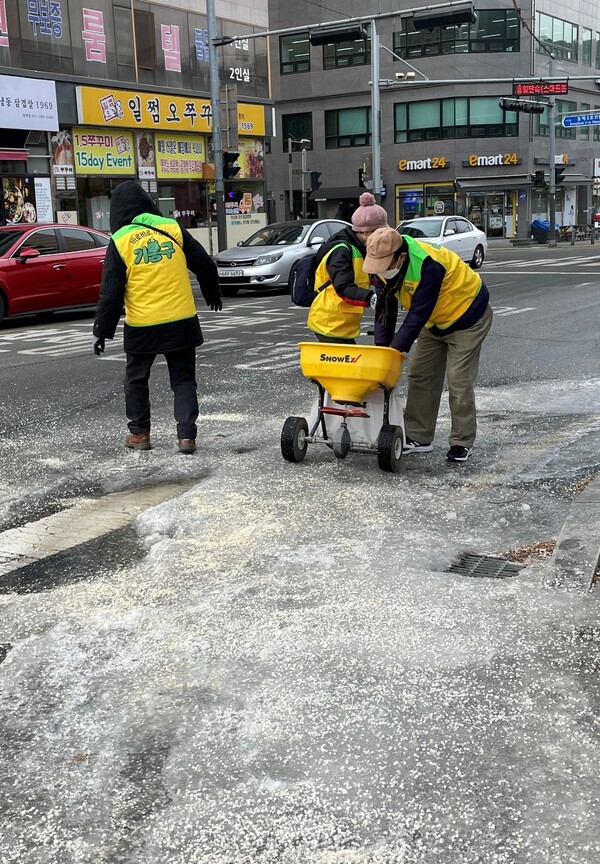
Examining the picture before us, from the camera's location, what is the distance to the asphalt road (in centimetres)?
264

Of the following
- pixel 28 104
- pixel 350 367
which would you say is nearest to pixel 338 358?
pixel 350 367

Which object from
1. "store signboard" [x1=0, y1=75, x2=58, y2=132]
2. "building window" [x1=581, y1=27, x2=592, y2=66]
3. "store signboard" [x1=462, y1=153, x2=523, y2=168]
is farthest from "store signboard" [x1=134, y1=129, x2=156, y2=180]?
"building window" [x1=581, y1=27, x2=592, y2=66]

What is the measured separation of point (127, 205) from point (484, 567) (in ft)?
12.1

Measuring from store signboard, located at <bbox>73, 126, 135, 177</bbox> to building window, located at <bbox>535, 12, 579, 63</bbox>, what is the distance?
31.0m

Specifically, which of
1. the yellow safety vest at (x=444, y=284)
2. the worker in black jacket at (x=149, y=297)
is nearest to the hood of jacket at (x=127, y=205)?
the worker in black jacket at (x=149, y=297)

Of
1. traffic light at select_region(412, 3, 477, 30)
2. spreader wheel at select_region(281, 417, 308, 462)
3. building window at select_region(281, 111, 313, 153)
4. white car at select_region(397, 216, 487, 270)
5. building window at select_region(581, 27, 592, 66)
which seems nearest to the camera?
spreader wheel at select_region(281, 417, 308, 462)

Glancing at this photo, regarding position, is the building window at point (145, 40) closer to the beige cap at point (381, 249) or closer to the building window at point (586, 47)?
the beige cap at point (381, 249)

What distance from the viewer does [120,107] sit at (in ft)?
95.3

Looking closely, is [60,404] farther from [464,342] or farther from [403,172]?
[403,172]

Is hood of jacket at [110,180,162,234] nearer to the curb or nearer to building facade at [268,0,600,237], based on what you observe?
the curb

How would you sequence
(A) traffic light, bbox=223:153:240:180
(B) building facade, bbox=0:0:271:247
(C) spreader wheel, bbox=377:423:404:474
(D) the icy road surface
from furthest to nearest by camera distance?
1. (B) building facade, bbox=0:0:271:247
2. (A) traffic light, bbox=223:153:240:180
3. (C) spreader wheel, bbox=377:423:404:474
4. (D) the icy road surface

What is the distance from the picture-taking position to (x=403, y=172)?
5256cm

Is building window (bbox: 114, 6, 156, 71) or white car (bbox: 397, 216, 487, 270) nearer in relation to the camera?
white car (bbox: 397, 216, 487, 270)

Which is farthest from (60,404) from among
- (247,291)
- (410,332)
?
(247,291)
